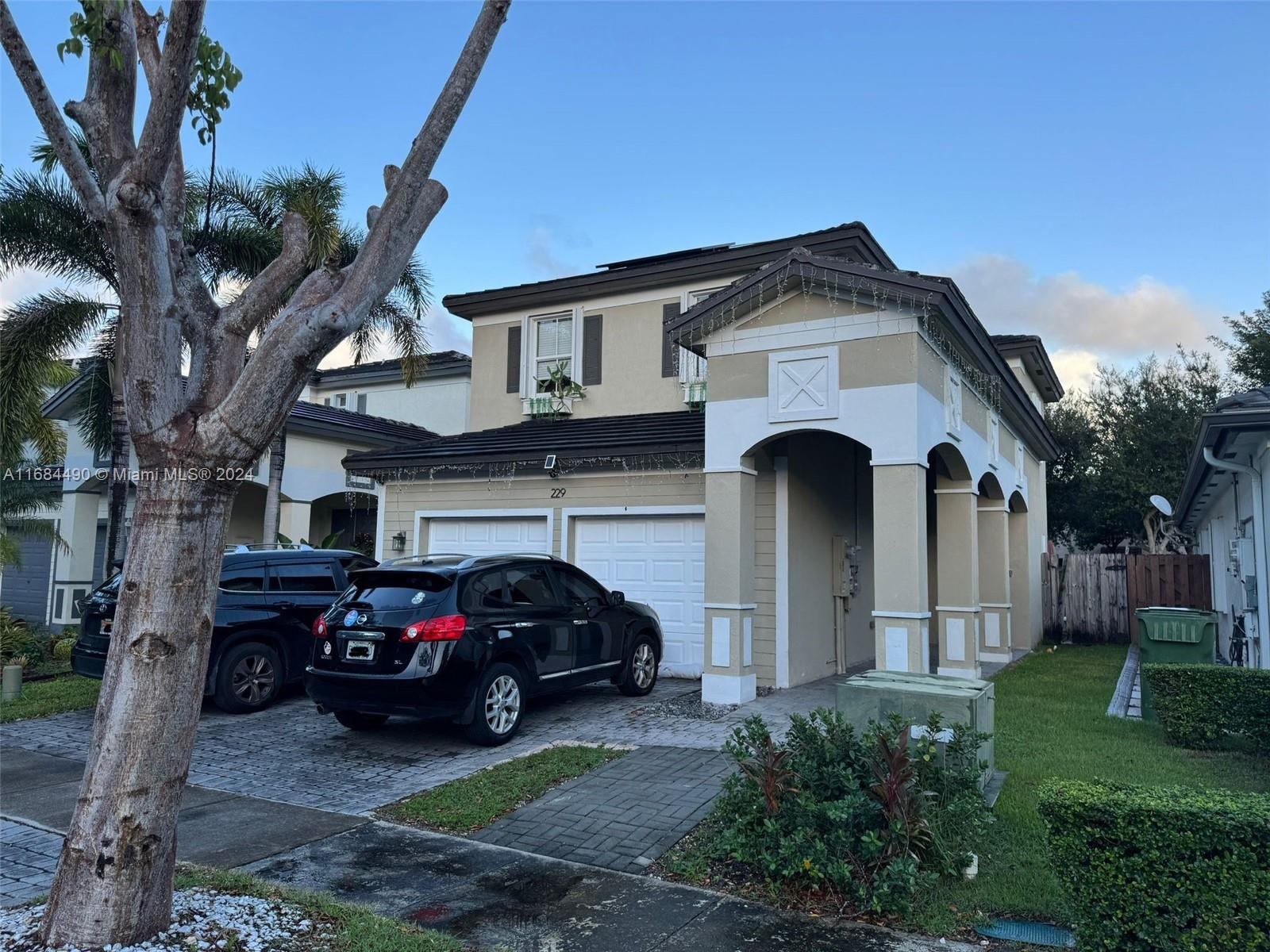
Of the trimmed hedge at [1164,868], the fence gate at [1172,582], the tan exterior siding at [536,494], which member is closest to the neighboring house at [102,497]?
the tan exterior siding at [536,494]

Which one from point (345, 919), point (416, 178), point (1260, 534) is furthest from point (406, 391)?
point (345, 919)

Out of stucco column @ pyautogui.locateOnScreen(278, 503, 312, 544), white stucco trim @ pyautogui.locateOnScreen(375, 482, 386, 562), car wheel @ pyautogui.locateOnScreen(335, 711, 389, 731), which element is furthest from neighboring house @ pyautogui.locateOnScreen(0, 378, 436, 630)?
car wheel @ pyautogui.locateOnScreen(335, 711, 389, 731)

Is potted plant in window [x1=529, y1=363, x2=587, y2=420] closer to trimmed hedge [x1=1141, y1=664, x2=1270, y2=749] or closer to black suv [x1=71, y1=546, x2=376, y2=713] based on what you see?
black suv [x1=71, y1=546, x2=376, y2=713]

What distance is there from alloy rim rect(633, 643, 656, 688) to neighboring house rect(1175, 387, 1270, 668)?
6.05 metres

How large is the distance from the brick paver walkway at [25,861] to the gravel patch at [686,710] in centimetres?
521

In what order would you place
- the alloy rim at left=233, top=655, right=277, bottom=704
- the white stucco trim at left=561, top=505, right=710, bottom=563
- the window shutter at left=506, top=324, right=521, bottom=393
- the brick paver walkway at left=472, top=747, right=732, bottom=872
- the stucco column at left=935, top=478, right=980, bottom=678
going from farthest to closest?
the window shutter at left=506, top=324, right=521, bottom=393
the white stucco trim at left=561, top=505, right=710, bottom=563
the stucco column at left=935, top=478, right=980, bottom=678
the alloy rim at left=233, top=655, right=277, bottom=704
the brick paver walkway at left=472, top=747, right=732, bottom=872

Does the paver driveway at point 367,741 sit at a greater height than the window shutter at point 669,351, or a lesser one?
lesser

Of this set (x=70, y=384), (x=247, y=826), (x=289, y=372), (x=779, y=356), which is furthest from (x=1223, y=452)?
(x=70, y=384)

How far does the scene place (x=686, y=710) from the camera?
925 centimetres

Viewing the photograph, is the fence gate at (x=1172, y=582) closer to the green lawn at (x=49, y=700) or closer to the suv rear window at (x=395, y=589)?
the suv rear window at (x=395, y=589)

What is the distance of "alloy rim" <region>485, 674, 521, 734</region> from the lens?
7766mm

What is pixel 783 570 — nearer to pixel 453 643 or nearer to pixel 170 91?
pixel 453 643

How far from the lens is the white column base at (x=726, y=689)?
935 cm

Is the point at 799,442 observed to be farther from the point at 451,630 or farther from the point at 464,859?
the point at 464,859
